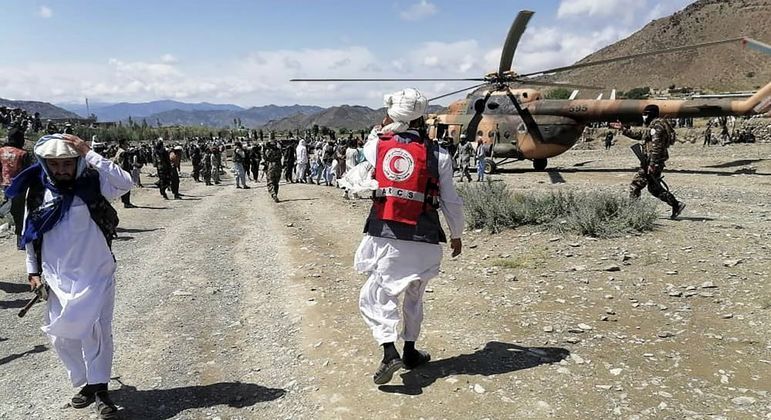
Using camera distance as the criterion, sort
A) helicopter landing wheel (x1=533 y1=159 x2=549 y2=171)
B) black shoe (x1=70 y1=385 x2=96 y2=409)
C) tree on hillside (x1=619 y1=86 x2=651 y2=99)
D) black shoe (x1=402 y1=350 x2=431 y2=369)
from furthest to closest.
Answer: tree on hillside (x1=619 y1=86 x2=651 y2=99)
helicopter landing wheel (x1=533 y1=159 x2=549 y2=171)
black shoe (x1=402 y1=350 x2=431 y2=369)
black shoe (x1=70 y1=385 x2=96 y2=409)

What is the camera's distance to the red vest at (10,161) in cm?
739

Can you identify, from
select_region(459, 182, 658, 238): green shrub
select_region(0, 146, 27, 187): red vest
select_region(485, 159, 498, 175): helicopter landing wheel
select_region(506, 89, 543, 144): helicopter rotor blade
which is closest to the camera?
select_region(0, 146, 27, 187): red vest

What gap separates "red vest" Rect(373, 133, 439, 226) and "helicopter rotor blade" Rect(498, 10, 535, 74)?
11751 mm

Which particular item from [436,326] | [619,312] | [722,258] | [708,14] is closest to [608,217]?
[722,258]

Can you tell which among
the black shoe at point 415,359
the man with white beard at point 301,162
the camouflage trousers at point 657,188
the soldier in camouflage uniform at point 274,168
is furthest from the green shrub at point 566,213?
the man with white beard at point 301,162

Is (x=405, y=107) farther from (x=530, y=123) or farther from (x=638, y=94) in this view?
(x=638, y=94)

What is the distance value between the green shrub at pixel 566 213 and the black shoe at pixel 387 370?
4793 millimetres

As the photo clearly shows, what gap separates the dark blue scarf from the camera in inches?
136

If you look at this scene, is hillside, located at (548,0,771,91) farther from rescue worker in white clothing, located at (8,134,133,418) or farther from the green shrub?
rescue worker in white clothing, located at (8,134,133,418)

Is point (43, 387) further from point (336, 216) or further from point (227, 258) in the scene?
point (336, 216)

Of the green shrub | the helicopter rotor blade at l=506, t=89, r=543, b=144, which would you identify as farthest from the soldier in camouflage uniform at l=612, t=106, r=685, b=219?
the helicopter rotor blade at l=506, t=89, r=543, b=144

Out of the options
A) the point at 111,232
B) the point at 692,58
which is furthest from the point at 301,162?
the point at 692,58

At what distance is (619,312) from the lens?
16.7 ft

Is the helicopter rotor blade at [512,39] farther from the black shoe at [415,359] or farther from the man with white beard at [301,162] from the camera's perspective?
the black shoe at [415,359]
